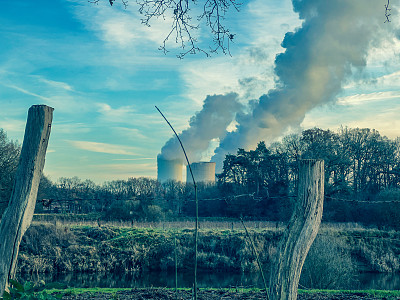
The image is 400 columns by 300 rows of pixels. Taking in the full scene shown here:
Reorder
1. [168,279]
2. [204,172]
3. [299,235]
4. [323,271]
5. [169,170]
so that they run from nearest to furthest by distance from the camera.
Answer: [299,235]
[323,271]
[168,279]
[204,172]
[169,170]

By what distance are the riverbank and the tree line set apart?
4343 mm

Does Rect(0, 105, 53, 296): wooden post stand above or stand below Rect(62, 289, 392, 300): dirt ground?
above

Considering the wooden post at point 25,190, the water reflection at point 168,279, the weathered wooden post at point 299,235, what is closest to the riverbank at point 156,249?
the water reflection at point 168,279

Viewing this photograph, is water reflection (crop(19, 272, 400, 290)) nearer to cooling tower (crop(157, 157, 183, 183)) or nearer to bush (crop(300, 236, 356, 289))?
bush (crop(300, 236, 356, 289))

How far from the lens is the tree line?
25203mm

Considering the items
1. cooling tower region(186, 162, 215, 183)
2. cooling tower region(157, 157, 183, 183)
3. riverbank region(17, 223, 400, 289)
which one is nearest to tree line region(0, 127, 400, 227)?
riverbank region(17, 223, 400, 289)

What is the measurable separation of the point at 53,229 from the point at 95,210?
47.1 ft

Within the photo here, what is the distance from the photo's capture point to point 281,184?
29719 mm

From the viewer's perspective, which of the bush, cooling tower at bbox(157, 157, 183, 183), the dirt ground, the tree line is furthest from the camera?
cooling tower at bbox(157, 157, 183, 183)

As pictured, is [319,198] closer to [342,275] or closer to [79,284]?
[342,275]

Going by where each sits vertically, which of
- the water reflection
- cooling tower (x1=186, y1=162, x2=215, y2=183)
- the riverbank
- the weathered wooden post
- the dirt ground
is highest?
cooling tower (x1=186, y1=162, x2=215, y2=183)

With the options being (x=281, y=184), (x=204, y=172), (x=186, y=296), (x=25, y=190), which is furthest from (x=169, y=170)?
(x=25, y=190)

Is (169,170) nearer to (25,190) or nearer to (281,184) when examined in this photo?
(281,184)

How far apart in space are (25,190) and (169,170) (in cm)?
4823
